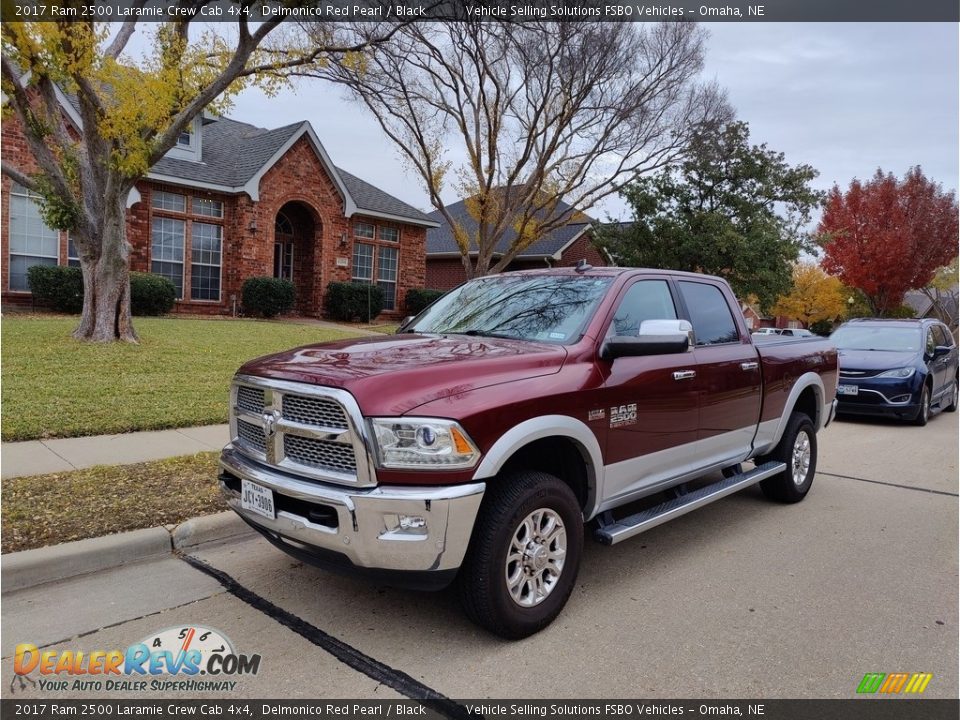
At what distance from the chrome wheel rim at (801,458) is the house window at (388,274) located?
19.9 metres

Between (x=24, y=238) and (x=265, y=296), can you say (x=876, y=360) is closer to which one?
(x=265, y=296)

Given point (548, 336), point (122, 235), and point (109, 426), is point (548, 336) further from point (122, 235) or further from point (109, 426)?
point (122, 235)

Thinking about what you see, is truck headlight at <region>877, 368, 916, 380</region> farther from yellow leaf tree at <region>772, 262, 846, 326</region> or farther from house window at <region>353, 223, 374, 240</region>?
yellow leaf tree at <region>772, 262, 846, 326</region>

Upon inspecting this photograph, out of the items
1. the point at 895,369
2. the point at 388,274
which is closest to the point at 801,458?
the point at 895,369

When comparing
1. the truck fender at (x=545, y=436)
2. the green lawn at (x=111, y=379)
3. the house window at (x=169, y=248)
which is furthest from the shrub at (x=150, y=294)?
the truck fender at (x=545, y=436)

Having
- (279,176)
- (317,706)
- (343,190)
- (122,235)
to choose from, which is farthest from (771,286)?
(317,706)

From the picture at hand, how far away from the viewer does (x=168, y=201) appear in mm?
19078

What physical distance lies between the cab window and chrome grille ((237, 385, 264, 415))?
207 cm

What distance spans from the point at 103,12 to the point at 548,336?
10745 mm

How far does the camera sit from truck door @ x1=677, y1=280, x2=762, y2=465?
4.73 meters

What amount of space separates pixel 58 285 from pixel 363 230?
10.5 metres

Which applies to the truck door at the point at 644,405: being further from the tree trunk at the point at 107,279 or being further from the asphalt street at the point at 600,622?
the tree trunk at the point at 107,279

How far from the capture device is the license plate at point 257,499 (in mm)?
3367

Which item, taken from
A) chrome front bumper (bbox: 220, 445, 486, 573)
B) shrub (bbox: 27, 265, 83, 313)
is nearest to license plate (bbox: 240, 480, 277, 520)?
chrome front bumper (bbox: 220, 445, 486, 573)
